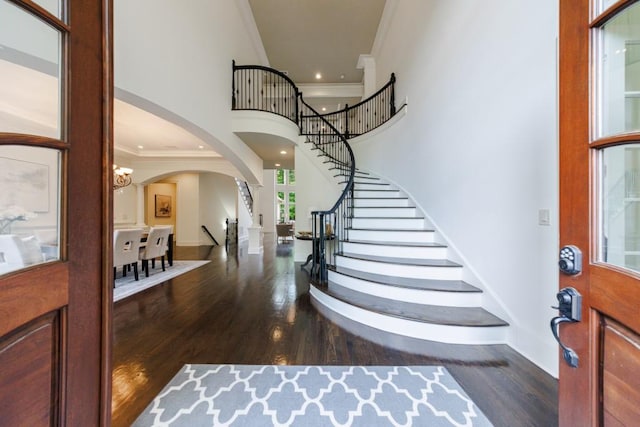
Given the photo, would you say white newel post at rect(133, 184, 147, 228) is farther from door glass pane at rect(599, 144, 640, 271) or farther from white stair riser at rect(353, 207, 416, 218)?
door glass pane at rect(599, 144, 640, 271)

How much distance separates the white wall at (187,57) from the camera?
2402mm

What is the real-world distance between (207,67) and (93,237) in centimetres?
401

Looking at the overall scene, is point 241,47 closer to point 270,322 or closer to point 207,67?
point 207,67

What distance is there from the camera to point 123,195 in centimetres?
761

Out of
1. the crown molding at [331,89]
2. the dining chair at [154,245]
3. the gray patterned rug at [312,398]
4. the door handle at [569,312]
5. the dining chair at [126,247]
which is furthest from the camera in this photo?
the crown molding at [331,89]

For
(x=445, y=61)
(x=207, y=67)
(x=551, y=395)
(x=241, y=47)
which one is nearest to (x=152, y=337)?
(x=551, y=395)

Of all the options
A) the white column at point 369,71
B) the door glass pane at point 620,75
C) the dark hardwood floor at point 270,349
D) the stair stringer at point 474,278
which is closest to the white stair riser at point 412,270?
the stair stringer at point 474,278

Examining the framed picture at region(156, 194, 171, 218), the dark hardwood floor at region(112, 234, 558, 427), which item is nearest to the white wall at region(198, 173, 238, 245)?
the framed picture at region(156, 194, 171, 218)

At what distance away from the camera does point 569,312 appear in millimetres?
815

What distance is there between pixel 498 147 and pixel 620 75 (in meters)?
1.72

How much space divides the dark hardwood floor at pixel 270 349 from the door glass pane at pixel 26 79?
1623 millimetres

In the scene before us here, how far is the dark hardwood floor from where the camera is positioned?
5.31 feet

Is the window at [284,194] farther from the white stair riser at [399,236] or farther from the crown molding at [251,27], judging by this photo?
the white stair riser at [399,236]

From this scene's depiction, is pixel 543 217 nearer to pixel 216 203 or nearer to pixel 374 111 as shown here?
pixel 374 111
